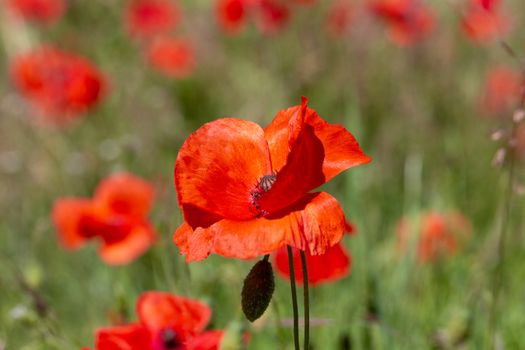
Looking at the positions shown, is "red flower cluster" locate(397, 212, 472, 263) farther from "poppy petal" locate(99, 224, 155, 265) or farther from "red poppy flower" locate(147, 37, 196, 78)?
"red poppy flower" locate(147, 37, 196, 78)

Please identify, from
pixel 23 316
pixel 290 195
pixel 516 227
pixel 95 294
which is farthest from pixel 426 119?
pixel 290 195

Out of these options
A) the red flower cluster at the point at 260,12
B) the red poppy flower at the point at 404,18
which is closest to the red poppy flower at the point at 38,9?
the red flower cluster at the point at 260,12

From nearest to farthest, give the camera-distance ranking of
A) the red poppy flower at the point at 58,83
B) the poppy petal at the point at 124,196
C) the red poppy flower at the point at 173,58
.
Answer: the poppy petal at the point at 124,196 → the red poppy flower at the point at 58,83 → the red poppy flower at the point at 173,58

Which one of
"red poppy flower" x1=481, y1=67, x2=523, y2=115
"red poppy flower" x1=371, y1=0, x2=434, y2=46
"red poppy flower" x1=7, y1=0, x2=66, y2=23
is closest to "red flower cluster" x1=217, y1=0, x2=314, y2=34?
"red poppy flower" x1=371, y1=0, x2=434, y2=46

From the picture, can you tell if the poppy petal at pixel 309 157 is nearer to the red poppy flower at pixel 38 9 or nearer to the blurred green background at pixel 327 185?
the blurred green background at pixel 327 185

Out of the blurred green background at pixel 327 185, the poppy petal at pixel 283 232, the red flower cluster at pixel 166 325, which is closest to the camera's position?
the poppy petal at pixel 283 232

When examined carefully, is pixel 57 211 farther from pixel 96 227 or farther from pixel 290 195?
pixel 290 195
